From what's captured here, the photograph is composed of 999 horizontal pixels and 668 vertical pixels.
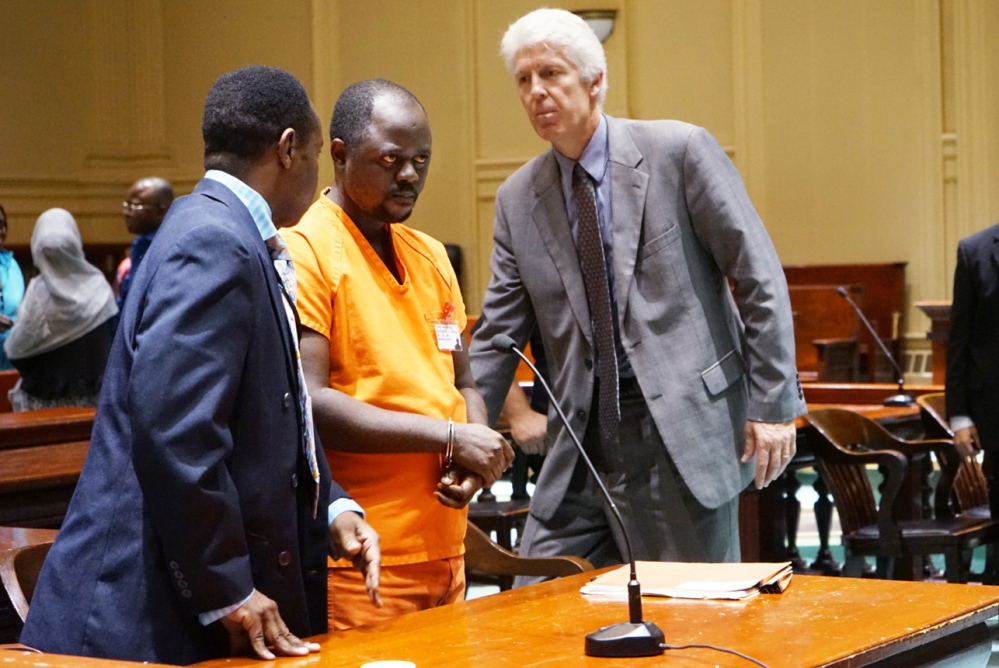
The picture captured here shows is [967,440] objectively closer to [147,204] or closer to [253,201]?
[253,201]

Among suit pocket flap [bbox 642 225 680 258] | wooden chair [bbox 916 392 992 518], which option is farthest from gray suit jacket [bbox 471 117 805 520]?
wooden chair [bbox 916 392 992 518]

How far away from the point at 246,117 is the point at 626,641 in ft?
2.89

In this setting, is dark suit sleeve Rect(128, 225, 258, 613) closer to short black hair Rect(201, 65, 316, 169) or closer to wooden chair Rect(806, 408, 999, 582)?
short black hair Rect(201, 65, 316, 169)

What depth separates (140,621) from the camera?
1645mm

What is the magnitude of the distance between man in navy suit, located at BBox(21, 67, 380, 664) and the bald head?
426 centimetres

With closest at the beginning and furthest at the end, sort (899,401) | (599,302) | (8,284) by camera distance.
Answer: (599,302) < (899,401) < (8,284)

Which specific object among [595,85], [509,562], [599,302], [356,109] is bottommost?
[509,562]

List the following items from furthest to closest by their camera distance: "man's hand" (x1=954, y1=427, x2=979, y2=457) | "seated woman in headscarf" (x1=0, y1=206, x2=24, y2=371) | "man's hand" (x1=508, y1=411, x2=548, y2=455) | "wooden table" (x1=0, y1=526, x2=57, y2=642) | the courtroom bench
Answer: "seated woman in headscarf" (x1=0, y1=206, x2=24, y2=371), "man's hand" (x1=954, y1=427, x2=979, y2=457), the courtroom bench, "man's hand" (x1=508, y1=411, x2=548, y2=455), "wooden table" (x1=0, y1=526, x2=57, y2=642)

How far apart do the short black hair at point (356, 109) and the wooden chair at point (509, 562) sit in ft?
2.77

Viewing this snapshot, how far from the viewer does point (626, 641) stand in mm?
1578

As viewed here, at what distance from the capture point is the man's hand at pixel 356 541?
188 cm

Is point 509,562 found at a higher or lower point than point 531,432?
lower

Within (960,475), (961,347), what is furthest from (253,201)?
(960,475)

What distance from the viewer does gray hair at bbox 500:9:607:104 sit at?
2680 mm
